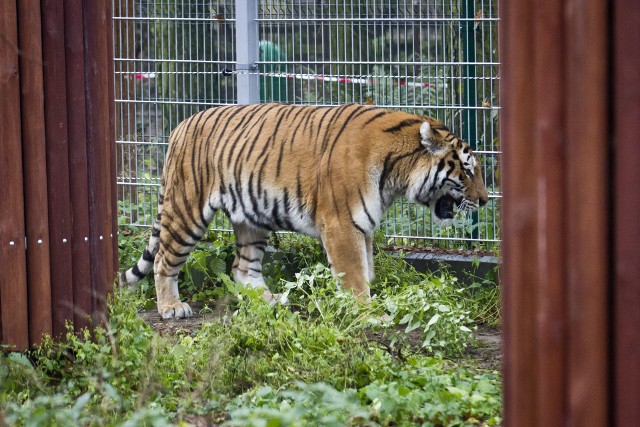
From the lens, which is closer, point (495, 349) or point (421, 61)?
point (495, 349)

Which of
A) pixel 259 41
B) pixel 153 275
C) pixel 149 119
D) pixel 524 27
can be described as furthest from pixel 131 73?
pixel 524 27

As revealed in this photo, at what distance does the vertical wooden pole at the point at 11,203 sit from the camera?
17.5 feet

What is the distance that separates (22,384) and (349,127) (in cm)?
341

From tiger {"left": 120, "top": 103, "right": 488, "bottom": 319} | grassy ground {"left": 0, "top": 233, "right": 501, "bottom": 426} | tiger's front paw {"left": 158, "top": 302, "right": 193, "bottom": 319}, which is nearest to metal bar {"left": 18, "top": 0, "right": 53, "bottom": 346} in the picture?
grassy ground {"left": 0, "top": 233, "right": 501, "bottom": 426}

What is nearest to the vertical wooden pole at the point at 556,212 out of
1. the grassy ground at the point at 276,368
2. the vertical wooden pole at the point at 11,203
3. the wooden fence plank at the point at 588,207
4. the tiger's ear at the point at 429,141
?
the wooden fence plank at the point at 588,207

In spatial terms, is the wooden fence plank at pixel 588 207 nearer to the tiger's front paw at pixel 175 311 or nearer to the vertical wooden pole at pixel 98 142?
the vertical wooden pole at pixel 98 142

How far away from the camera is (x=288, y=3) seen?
343 inches

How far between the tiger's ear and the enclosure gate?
8.33 ft

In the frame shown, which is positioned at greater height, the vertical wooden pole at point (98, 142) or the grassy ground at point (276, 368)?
the vertical wooden pole at point (98, 142)

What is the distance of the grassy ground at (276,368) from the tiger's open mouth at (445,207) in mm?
918

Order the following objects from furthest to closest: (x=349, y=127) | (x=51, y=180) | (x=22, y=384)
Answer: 1. (x=349, y=127)
2. (x=51, y=180)
3. (x=22, y=384)

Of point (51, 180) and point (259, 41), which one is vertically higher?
point (259, 41)

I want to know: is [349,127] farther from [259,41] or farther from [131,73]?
[131,73]

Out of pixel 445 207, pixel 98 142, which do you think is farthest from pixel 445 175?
pixel 98 142
